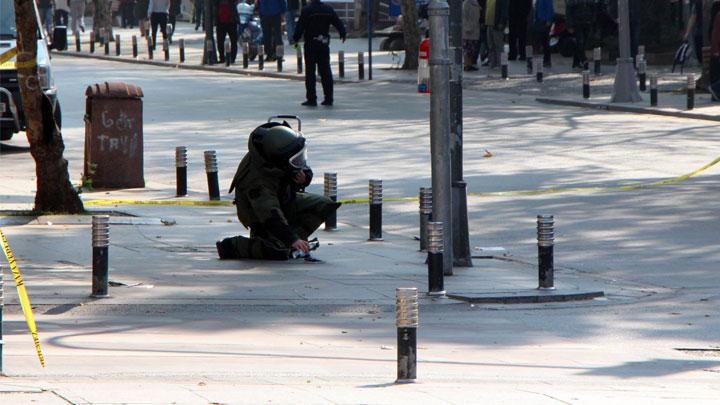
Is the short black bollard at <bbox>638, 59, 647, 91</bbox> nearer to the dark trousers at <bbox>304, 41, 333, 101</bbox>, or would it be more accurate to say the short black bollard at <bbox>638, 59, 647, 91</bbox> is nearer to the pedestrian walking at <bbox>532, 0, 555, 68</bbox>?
the pedestrian walking at <bbox>532, 0, 555, 68</bbox>

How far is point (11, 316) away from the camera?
9.45 m

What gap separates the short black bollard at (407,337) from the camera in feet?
23.6

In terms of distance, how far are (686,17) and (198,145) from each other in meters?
19.3

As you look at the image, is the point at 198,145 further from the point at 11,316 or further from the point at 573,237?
the point at 11,316

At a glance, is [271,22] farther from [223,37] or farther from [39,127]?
[39,127]

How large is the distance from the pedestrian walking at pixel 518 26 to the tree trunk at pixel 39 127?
21.8 meters

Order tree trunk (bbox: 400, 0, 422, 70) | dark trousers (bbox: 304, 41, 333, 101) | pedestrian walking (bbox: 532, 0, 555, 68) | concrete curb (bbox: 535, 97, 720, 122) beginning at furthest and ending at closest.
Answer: tree trunk (bbox: 400, 0, 422, 70), pedestrian walking (bbox: 532, 0, 555, 68), dark trousers (bbox: 304, 41, 333, 101), concrete curb (bbox: 535, 97, 720, 122)

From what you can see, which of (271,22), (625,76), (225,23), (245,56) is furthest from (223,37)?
(625,76)

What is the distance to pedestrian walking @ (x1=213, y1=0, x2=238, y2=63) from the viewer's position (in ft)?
122

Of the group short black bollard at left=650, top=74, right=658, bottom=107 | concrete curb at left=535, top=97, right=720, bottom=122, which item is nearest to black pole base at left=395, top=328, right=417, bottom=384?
concrete curb at left=535, top=97, right=720, bottom=122

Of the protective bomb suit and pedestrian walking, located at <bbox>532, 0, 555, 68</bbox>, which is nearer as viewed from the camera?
the protective bomb suit

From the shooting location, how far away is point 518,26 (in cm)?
3500

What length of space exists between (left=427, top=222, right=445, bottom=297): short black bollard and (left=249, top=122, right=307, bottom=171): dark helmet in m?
1.74

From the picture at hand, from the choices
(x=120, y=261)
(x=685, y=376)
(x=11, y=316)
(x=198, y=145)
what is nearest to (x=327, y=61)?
(x=198, y=145)
